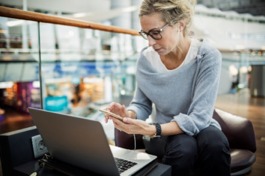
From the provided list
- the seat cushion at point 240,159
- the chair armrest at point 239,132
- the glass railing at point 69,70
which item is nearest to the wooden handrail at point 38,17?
the chair armrest at point 239,132

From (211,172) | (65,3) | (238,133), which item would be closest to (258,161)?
(238,133)

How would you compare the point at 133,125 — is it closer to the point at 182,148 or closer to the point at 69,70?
the point at 182,148

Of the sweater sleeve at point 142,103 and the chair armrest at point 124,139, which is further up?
the sweater sleeve at point 142,103

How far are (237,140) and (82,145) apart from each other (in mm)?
1228

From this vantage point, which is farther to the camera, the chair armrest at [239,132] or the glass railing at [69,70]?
the glass railing at [69,70]

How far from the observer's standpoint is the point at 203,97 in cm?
118

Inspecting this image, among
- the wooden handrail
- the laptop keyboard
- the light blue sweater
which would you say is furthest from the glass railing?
the laptop keyboard

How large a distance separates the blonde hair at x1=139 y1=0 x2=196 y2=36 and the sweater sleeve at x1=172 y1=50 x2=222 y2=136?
246mm

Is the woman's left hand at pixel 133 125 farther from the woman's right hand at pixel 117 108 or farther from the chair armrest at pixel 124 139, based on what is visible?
the chair armrest at pixel 124 139

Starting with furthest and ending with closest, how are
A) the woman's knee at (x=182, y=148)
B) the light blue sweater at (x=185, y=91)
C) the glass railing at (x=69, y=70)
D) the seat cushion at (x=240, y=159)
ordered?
1. the glass railing at (x=69, y=70)
2. the seat cushion at (x=240, y=159)
3. the light blue sweater at (x=185, y=91)
4. the woman's knee at (x=182, y=148)

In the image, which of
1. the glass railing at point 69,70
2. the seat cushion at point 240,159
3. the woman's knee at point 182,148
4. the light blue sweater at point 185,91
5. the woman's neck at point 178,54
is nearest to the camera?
the woman's knee at point 182,148

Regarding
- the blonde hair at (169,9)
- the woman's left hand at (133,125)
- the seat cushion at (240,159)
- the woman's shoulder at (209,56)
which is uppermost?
the blonde hair at (169,9)

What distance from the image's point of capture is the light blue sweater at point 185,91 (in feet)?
3.83

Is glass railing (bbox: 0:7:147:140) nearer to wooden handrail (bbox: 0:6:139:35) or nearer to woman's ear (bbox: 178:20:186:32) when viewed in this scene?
wooden handrail (bbox: 0:6:139:35)
